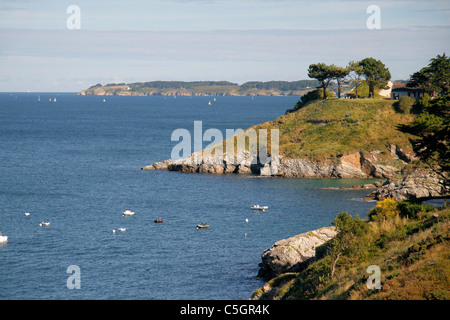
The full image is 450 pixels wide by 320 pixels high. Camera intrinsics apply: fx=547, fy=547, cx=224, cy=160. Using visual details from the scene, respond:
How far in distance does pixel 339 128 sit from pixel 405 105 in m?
16.3

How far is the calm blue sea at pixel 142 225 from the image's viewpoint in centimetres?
5314

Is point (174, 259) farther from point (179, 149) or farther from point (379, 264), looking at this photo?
point (179, 149)

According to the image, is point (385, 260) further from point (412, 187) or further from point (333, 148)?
point (333, 148)

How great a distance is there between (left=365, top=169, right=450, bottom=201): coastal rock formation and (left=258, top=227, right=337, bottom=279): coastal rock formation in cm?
3416

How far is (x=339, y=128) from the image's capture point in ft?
407

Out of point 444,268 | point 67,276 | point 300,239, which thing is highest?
point 444,268

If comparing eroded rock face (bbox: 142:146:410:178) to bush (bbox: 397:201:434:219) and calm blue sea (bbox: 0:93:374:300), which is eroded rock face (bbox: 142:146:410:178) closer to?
calm blue sea (bbox: 0:93:374:300)

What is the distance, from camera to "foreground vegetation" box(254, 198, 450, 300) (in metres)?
31.0

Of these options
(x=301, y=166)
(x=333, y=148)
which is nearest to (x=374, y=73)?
(x=333, y=148)

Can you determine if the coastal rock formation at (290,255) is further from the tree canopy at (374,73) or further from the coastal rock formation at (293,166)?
the tree canopy at (374,73)

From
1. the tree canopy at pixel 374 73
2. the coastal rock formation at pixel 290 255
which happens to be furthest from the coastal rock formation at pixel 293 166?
the coastal rock formation at pixel 290 255

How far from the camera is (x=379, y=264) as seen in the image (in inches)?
1474

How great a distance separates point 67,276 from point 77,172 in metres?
67.7
